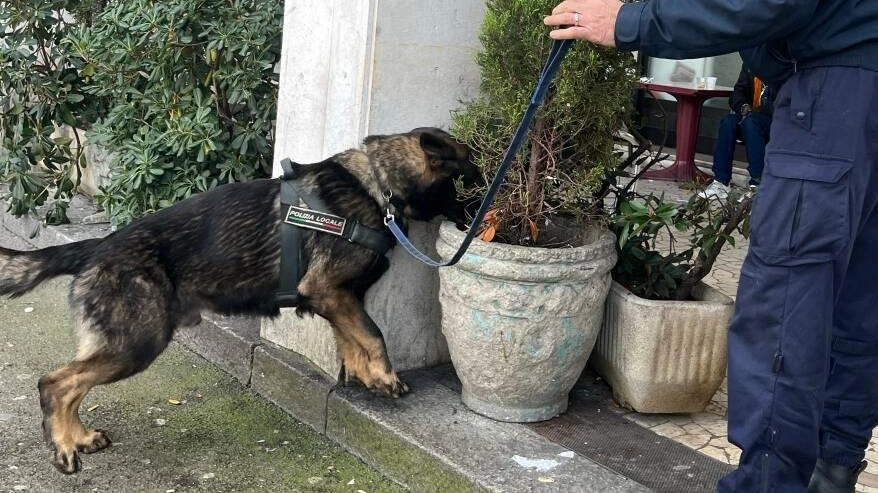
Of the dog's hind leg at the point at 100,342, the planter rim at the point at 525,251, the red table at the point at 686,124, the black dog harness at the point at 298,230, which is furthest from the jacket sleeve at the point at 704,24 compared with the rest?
the red table at the point at 686,124

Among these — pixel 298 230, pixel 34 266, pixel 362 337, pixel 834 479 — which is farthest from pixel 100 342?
pixel 834 479

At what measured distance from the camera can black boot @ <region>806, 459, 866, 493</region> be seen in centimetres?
309

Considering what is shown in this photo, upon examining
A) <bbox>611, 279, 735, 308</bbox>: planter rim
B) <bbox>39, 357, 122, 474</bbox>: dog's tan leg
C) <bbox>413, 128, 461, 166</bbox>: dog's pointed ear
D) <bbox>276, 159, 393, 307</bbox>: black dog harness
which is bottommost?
<bbox>39, 357, 122, 474</bbox>: dog's tan leg

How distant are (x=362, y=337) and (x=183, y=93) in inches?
87.4

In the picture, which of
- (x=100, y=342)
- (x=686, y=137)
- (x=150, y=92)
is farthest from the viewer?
(x=686, y=137)

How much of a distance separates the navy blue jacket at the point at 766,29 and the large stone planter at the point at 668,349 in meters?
1.31

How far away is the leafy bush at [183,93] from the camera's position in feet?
16.4

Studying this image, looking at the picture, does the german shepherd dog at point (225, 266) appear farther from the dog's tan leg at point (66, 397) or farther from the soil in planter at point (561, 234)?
the soil in planter at point (561, 234)

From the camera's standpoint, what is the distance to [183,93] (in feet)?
17.4

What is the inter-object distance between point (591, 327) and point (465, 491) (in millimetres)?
819

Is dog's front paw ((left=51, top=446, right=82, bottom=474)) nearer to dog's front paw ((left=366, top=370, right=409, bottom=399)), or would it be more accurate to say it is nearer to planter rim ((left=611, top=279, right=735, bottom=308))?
dog's front paw ((left=366, top=370, right=409, bottom=399))

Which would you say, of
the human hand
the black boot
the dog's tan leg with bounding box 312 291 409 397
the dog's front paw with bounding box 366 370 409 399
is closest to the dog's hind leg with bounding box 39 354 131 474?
the dog's tan leg with bounding box 312 291 409 397

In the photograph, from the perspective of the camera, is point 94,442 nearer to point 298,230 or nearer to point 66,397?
point 66,397

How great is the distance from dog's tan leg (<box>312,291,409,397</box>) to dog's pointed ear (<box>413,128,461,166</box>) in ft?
2.18
